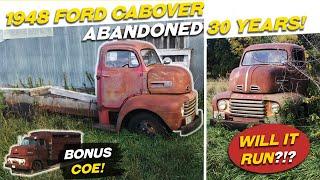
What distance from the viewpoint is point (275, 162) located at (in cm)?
430

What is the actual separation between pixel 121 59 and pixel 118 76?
0.15 m

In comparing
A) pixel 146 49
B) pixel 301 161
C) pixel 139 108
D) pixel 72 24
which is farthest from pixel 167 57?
pixel 301 161

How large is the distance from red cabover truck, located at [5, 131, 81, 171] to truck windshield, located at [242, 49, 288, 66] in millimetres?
1566

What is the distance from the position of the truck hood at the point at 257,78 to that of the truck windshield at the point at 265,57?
41mm

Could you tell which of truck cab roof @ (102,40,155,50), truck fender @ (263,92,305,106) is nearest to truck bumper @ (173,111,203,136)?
truck fender @ (263,92,305,106)

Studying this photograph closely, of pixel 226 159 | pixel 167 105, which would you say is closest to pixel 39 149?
pixel 167 105

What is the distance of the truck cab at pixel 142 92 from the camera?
4.30m

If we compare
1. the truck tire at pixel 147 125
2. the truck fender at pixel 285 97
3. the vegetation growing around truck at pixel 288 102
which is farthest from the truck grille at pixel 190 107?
the truck fender at pixel 285 97

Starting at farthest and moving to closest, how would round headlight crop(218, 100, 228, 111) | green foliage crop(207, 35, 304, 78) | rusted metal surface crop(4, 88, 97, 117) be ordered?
rusted metal surface crop(4, 88, 97, 117) → round headlight crop(218, 100, 228, 111) → green foliage crop(207, 35, 304, 78)

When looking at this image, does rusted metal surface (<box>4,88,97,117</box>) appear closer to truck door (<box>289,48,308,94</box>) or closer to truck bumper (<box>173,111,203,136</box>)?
truck bumper (<box>173,111,203,136</box>)

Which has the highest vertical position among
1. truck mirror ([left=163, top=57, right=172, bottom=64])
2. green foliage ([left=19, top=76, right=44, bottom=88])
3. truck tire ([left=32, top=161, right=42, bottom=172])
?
truck mirror ([left=163, top=57, right=172, bottom=64])

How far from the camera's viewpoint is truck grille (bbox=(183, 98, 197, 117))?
4.29 metres

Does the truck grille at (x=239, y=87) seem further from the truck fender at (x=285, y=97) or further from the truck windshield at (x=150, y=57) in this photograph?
the truck windshield at (x=150, y=57)

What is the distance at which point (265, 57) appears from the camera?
4289 millimetres
